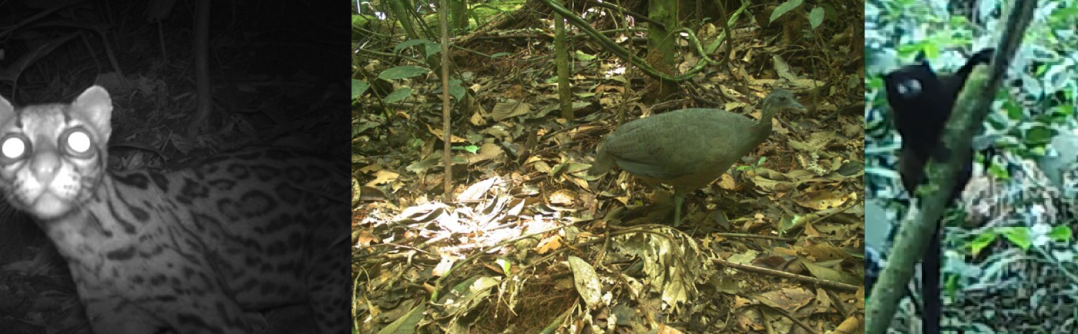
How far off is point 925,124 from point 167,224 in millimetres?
1495

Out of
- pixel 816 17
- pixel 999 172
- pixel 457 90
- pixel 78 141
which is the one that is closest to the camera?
pixel 999 172

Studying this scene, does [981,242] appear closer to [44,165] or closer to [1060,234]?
[1060,234]

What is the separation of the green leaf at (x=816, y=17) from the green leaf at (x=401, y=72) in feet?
2.69

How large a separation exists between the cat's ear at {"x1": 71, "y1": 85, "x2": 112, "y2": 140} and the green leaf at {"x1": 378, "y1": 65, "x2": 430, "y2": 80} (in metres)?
0.57

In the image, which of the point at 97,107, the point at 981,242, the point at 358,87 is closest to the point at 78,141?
the point at 97,107

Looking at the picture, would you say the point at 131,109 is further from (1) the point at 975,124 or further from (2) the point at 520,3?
(1) the point at 975,124

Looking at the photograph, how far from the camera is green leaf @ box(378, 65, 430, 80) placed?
1886mm

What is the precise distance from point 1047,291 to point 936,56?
1.44 feet

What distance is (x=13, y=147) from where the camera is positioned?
173 cm

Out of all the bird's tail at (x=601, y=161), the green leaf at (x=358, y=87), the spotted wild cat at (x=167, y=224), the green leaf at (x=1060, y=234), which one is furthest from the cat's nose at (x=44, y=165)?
the green leaf at (x=1060, y=234)

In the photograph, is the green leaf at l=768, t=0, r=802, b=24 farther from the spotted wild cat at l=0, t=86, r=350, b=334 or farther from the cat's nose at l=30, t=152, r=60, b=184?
the cat's nose at l=30, t=152, r=60, b=184

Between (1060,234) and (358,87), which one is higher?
(358,87)

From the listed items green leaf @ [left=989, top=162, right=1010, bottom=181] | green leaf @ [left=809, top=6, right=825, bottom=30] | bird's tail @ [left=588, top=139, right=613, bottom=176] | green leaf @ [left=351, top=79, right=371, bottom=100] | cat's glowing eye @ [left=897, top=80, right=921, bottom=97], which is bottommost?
green leaf @ [left=989, top=162, right=1010, bottom=181]

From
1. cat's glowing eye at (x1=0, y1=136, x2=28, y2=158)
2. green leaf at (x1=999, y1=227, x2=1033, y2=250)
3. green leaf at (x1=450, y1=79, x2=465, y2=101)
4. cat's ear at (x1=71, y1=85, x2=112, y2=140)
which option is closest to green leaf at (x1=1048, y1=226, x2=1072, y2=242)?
green leaf at (x1=999, y1=227, x2=1033, y2=250)
